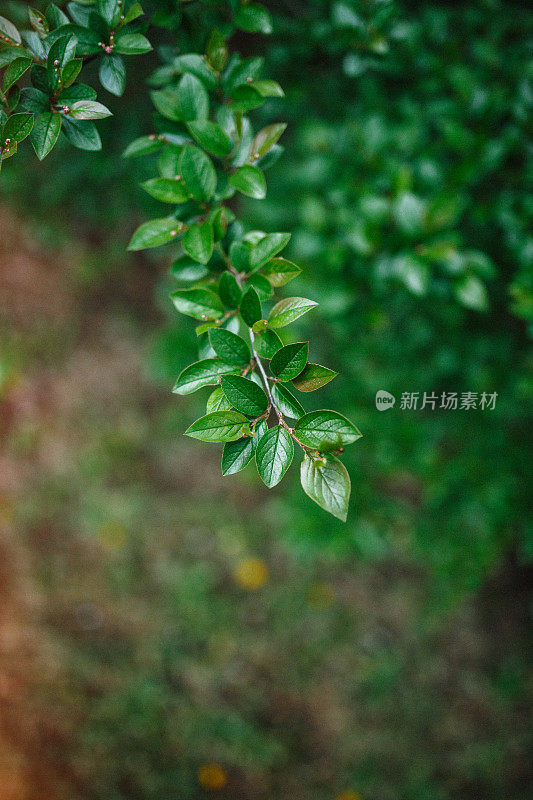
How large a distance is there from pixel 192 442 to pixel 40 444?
694 mm

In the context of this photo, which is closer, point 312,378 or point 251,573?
point 312,378

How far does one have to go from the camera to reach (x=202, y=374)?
2.14 ft

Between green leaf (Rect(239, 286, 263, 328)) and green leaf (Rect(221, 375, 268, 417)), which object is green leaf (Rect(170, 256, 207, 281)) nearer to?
green leaf (Rect(239, 286, 263, 328))

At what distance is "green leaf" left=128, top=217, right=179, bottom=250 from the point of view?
2.40 ft

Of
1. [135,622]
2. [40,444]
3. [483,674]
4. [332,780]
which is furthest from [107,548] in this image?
[483,674]

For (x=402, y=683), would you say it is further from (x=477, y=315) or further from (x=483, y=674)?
(x=477, y=315)

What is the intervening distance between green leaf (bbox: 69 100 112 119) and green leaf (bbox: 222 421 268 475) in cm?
49

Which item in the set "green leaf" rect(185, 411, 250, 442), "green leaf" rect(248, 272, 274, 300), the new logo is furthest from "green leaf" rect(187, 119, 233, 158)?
the new logo

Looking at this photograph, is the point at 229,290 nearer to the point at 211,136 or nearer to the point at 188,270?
the point at 188,270

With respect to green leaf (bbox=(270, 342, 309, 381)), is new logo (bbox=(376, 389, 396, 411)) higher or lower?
higher

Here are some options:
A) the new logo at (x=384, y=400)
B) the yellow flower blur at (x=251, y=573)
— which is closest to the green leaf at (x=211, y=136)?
the new logo at (x=384, y=400)

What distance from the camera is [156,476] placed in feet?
7.03

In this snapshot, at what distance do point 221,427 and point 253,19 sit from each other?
0.73m

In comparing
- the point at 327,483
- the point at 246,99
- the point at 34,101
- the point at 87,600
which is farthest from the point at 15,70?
the point at 87,600
